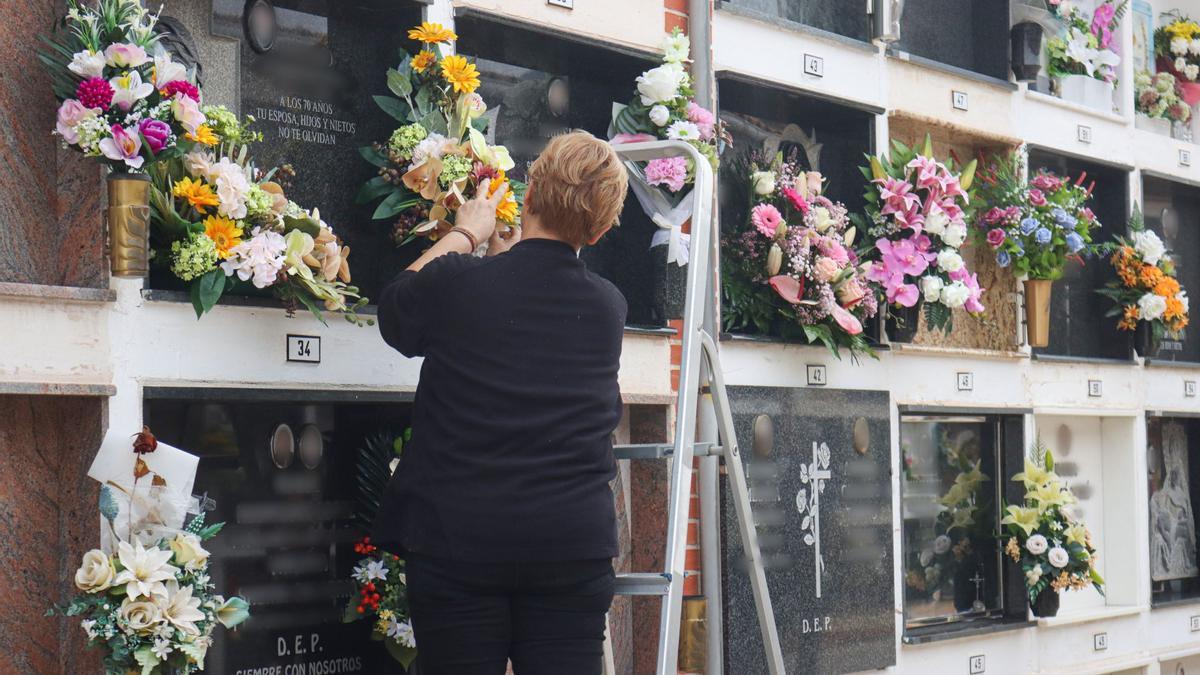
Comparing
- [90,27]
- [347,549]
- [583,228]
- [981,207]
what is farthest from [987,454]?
[90,27]

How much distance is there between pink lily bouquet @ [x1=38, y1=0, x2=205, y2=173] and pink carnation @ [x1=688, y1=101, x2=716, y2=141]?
1.71 metres

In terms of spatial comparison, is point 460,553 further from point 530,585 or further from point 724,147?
point 724,147

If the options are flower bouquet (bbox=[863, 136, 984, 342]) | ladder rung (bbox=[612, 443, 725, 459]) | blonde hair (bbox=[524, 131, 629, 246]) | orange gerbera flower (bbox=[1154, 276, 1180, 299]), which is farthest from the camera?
orange gerbera flower (bbox=[1154, 276, 1180, 299])

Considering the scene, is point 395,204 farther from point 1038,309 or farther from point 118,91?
point 1038,309

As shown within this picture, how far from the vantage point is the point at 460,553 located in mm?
2799

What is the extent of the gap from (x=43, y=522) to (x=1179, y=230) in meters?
5.71

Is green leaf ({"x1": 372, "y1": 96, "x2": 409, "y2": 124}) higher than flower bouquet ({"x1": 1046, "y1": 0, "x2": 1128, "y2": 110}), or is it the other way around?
flower bouquet ({"x1": 1046, "y1": 0, "x2": 1128, "y2": 110})

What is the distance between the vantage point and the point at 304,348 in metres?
3.68

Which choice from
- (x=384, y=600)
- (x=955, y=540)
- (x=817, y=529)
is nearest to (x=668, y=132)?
(x=817, y=529)

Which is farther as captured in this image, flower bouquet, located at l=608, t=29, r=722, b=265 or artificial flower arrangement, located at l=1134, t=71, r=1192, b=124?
artificial flower arrangement, located at l=1134, t=71, r=1192, b=124

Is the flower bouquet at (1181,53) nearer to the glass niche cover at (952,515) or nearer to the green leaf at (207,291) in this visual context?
the glass niche cover at (952,515)

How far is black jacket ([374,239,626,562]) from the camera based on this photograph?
111 inches

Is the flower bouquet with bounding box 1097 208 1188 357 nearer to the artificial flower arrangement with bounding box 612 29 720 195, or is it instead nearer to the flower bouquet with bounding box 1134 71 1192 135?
the flower bouquet with bounding box 1134 71 1192 135

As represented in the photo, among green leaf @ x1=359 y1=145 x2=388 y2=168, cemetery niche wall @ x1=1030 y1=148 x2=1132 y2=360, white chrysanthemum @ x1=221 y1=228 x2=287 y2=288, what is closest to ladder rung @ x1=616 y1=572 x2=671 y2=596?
white chrysanthemum @ x1=221 y1=228 x2=287 y2=288
